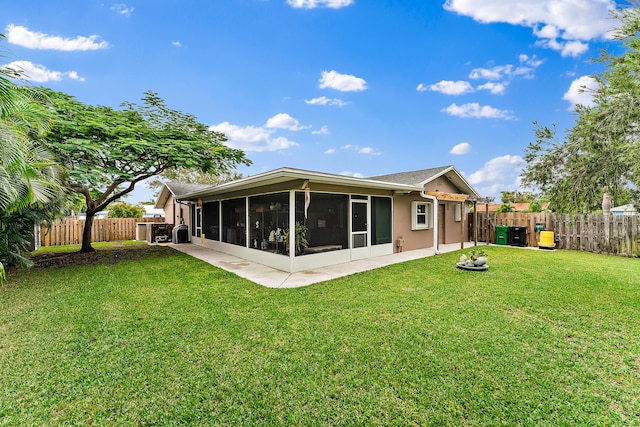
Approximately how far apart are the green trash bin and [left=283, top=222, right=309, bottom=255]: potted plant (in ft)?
30.7

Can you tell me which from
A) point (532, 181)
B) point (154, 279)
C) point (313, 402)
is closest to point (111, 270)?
point (154, 279)

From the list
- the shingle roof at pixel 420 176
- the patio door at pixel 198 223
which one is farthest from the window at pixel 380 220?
the patio door at pixel 198 223

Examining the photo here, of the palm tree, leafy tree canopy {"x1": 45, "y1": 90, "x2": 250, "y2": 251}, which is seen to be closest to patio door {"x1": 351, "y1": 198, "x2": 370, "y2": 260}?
leafy tree canopy {"x1": 45, "y1": 90, "x2": 250, "y2": 251}

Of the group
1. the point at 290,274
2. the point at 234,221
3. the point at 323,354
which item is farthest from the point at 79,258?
the point at 323,354

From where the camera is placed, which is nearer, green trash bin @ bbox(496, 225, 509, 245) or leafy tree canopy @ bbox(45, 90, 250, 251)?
leafy tree canopy @ bbox(45, 90, 250, 251)

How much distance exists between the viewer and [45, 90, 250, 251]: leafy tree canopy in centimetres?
725

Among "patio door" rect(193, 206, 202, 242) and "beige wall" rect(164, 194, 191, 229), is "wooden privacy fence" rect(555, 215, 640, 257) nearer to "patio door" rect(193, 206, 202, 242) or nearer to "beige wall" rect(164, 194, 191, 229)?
"patio door" rect(193, 206, 202, 242)

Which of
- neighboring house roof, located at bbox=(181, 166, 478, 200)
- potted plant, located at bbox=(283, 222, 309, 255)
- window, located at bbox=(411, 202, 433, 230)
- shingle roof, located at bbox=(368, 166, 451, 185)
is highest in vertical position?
shingle roof, located at bbox=(368, 166, 451, 185)

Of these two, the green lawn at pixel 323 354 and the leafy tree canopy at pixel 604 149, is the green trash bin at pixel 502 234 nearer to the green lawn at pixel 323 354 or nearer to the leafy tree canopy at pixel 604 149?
the leafy tree canopy at pixel 604 149

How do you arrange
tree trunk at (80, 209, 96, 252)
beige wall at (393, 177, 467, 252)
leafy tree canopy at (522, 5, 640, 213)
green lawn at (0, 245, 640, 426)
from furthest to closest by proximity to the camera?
1. tree trunk at (80, 209, 96, 252)
2. beige wall at (393, 177, 467, 252)
3. leafy tree canopy at (522, 5, 640, 213)
4. green lawn at (0, 245, 640, 426)

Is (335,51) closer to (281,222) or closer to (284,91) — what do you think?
(284,91)

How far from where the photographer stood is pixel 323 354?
291 centimetres

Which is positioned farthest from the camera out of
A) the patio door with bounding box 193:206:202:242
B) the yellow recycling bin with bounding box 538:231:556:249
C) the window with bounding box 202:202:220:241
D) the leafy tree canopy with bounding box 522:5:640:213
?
the patio door with bounding box 193:206:202:242

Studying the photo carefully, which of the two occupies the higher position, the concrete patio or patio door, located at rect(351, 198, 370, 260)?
patio door, located at rect(351, 198, 370, 260)
